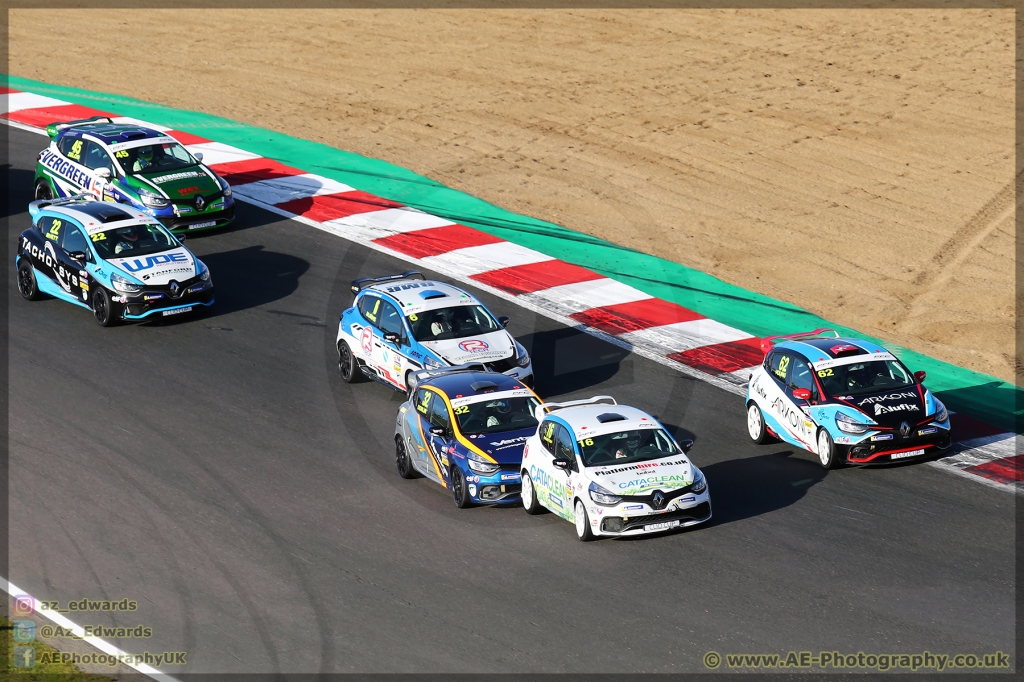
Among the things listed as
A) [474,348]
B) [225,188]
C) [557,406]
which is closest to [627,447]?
[557,406]

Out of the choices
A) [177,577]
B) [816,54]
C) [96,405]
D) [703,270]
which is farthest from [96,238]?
[816,54]

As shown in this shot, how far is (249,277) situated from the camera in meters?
24.2

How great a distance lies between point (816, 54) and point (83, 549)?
92.2 feet

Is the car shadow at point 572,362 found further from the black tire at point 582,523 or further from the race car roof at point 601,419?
the black tire at point 582,523

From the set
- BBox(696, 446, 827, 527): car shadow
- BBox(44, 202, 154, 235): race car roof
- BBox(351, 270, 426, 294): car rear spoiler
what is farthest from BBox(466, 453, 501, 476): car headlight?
BBox(44, 202, 154, 235): race car roof

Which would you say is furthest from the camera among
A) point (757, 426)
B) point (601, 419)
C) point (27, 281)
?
point (27, 281)

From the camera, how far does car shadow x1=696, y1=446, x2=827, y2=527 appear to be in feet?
53.3

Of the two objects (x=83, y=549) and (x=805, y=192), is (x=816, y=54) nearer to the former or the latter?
(x=805, y=192)

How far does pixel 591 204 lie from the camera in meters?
28.2

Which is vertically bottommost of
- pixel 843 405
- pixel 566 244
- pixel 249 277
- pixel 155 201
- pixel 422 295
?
pixel 843 405

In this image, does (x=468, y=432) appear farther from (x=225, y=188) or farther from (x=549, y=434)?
(x=225, y=188)

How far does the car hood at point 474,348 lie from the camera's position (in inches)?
754

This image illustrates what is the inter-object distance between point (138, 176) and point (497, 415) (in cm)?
1209

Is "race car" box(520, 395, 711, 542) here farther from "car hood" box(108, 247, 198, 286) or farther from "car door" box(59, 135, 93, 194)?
"car door" box(59, 135, 93, 194)
